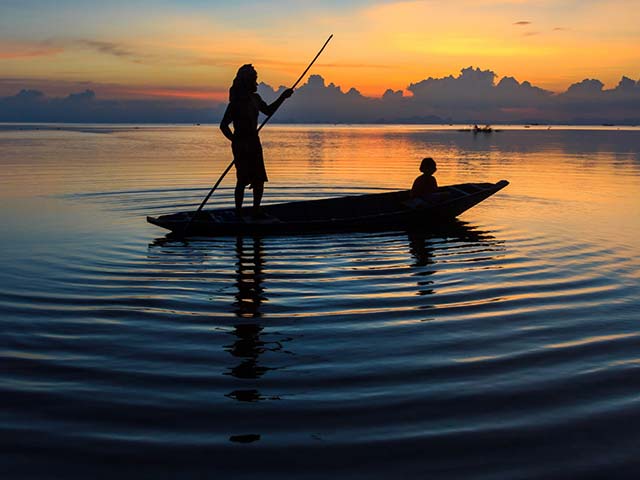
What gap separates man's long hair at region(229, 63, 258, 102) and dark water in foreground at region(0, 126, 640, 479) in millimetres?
2856

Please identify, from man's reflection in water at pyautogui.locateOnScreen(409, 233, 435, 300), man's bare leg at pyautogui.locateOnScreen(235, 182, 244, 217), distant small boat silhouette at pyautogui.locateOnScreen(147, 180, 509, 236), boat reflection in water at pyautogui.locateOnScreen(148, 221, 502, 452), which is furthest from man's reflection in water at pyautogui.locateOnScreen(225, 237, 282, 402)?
man's bare leg at pyautogui.locateOnScreen(235, 182, 244, 217)

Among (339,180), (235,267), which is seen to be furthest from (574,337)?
(339,180)

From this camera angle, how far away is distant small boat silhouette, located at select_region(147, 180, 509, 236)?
12.1 metres

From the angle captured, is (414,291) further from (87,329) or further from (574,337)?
(87,329)

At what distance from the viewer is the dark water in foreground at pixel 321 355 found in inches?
161

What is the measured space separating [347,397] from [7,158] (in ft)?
110

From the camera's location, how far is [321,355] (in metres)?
5.91

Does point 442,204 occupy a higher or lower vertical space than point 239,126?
lower

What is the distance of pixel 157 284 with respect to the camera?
8594 millimetres

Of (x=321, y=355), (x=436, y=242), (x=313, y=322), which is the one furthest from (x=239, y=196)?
(x=321, y=355)

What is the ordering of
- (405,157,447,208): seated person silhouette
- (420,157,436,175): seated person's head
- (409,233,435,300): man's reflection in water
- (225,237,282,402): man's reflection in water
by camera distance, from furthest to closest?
(405,157,447,208): seated person silhouette
(420,157,436,175): seated person's head
(409,233,435,300): man's reflection in water
(225,237,282,402): man's reflection in water

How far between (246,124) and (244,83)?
2.63ft

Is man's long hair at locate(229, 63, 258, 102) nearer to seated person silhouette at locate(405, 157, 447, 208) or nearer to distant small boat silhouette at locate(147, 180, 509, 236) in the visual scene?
distant small boat silhouette at locate(147, 180, 509, 236)

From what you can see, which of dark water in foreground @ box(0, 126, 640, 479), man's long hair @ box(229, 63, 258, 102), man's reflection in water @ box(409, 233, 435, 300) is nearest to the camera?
dark water in foreground @ box(0, 126, 640, 479)
